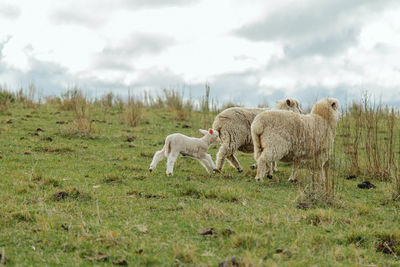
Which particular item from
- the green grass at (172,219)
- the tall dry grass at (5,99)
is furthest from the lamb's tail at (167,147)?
the tall dry grass at (5,99)

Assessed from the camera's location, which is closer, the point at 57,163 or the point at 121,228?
the point at 121,228

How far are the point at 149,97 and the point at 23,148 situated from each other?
13700mm

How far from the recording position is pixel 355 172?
31.2 ft

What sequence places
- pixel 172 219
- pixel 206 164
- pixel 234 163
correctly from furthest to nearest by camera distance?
pixel 234 163, pixel 206 164, pixel 172 219

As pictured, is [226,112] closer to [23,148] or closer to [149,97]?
[23,148]

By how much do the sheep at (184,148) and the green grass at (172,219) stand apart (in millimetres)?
320

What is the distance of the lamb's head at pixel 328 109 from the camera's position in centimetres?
846

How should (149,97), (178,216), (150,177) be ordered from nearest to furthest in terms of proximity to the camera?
(178,216)
(150,177)
(149,97)

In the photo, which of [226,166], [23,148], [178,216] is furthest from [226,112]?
[23,148]

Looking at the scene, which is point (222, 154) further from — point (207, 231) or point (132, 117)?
point (132, 117)

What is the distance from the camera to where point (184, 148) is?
8078 mm

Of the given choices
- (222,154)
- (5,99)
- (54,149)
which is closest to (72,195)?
(222,154)

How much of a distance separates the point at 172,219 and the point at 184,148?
293cm

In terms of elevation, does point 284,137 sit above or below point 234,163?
above
